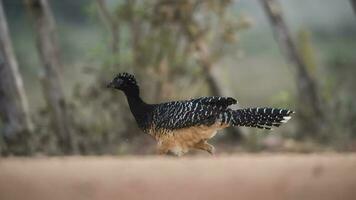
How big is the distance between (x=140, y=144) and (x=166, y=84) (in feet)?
1.66

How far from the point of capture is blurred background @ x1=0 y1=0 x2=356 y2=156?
2.49 meters

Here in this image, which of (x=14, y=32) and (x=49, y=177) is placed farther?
(x=14, y=32)

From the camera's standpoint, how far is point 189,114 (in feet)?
3.70

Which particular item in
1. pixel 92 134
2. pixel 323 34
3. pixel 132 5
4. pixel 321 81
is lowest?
pixel 92 134

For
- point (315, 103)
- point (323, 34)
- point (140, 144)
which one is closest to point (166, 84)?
point (140, 144)

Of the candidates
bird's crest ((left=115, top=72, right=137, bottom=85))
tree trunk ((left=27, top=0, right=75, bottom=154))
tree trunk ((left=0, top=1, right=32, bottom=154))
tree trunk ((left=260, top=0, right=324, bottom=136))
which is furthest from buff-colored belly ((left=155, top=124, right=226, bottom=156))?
tree trunk ((left=260, top=0, right=324, bottom=136))

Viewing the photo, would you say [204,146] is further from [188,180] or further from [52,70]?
[52,70]

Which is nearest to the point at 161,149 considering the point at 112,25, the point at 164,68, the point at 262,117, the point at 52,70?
the point at 262,117

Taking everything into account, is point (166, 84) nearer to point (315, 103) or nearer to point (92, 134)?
point (92, 134)

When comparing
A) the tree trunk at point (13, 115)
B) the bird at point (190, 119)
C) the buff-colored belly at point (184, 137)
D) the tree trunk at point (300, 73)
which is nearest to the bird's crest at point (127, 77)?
the bird at point (190, 119)

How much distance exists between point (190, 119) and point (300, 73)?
9.81 feet

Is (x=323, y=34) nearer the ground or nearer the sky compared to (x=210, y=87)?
nearer the sky

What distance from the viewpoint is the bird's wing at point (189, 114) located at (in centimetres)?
111

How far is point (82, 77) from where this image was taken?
421 centimetres
